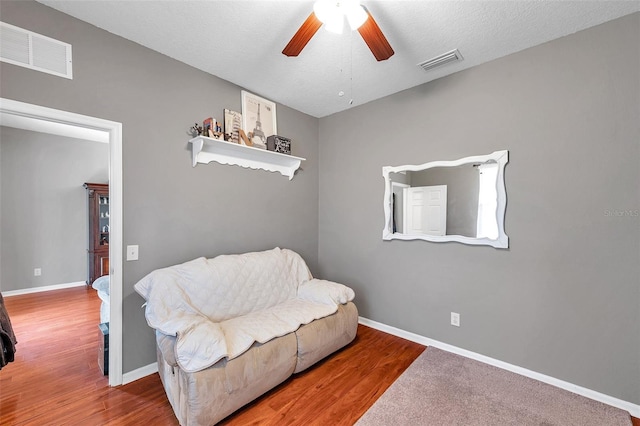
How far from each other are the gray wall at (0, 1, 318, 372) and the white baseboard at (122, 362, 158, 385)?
0.14ft

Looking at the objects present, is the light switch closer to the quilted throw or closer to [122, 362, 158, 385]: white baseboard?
the quilted throw

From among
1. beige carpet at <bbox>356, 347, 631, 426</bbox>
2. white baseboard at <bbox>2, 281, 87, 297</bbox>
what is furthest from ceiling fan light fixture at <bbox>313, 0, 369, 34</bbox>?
white baseboard at <bbox>2, 281, 87, 297</bbox>

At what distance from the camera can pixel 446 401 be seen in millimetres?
1864

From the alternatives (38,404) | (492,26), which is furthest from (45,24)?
(492,26)

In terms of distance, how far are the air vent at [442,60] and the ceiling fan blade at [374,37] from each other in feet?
2.77

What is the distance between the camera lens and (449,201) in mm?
2561

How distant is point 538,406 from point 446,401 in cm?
61

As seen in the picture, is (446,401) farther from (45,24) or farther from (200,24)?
(45,24)

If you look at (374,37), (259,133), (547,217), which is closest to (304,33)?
(374,37)

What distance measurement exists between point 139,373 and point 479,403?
259cm

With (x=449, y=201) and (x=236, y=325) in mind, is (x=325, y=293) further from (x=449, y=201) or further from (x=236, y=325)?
(x=449, y=201)

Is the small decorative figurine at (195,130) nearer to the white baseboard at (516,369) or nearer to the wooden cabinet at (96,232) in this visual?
the white baseboard at (516,369)

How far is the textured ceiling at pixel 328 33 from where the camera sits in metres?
1.73

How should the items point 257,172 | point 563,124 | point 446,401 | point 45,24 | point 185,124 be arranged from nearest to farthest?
1. point 45,24
2. point 446,401
3. point 563,124
4. point 185,124
5. point 257,172
